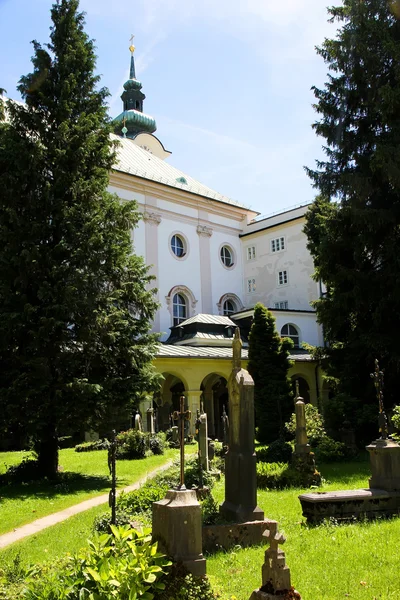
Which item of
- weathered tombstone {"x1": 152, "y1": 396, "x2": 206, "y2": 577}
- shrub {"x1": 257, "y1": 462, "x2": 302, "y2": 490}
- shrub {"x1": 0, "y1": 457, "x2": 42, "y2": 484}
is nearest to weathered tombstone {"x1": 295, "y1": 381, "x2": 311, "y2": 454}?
shrub {"x1": 257, "y1": 462, "x2": 302, "y2": 490}

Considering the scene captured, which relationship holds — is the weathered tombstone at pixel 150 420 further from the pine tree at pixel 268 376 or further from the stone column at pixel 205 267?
the stone column at pixel 205 267

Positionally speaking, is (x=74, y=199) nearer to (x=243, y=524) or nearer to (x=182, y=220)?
(x=243, y=524)

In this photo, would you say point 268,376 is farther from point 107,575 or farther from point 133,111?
point 133,111

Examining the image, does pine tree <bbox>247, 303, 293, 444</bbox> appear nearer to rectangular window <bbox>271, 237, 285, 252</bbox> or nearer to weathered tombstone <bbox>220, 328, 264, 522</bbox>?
weathered tombstone <bbox>220, 328, 264, 522</bbox>

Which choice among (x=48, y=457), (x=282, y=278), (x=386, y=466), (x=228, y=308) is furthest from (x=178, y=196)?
(x=386, y=466)

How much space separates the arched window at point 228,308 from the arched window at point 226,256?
2.52 m

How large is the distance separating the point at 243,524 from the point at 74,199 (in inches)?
390

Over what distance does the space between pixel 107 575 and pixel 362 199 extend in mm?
15969

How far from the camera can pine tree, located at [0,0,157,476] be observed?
12805mm

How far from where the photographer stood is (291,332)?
3303cm

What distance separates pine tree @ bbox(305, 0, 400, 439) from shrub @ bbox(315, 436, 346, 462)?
143cm

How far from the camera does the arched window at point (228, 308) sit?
1470 inches

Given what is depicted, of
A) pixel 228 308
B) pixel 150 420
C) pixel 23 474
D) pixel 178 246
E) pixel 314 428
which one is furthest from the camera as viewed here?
pixel 228 308

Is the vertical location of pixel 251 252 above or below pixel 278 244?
below
